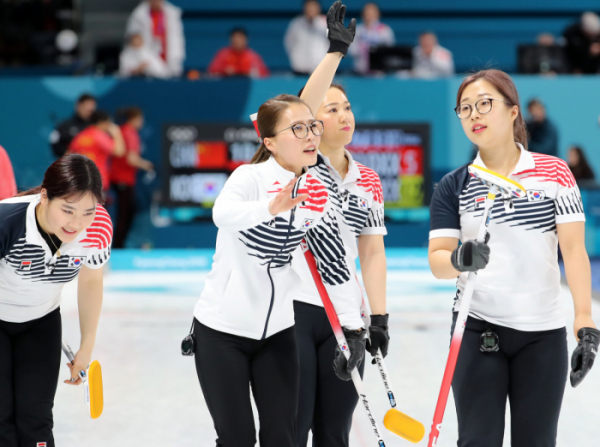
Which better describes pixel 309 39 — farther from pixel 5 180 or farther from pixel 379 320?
pixel 379 320

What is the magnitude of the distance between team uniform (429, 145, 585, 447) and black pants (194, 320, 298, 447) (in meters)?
0.60

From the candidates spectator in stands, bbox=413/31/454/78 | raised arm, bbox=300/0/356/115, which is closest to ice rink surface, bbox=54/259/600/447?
raised arm, bbox=300/0/356/115

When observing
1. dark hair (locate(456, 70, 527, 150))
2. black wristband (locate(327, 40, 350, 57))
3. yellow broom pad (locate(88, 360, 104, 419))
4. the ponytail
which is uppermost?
black wristband (locate(327, 40, 350, 57))

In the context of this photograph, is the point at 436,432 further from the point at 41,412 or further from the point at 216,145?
the point at 216,145

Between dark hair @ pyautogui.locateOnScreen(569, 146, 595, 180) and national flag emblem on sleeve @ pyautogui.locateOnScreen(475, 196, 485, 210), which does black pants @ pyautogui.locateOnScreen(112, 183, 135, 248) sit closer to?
dark hair @ pyautogui.locateOnScreen(569, 146, 595, 180)

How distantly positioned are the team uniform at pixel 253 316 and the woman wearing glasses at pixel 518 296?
0.55 m

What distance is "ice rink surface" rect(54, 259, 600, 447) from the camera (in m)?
3.95

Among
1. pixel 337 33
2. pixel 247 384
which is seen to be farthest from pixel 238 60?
pixel 247 384

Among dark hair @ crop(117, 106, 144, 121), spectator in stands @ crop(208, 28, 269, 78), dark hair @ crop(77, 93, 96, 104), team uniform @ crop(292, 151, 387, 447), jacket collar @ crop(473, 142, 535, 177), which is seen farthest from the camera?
spectator in stands @ crop(208, 28, 269, 78)

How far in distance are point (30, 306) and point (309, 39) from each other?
9.03 meters

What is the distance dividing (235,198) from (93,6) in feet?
40.5

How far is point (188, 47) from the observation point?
1379cm

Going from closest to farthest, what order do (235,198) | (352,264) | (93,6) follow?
(235,198) → (352,264) → (93,6)

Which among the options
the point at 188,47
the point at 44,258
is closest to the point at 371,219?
the point at 44,258
